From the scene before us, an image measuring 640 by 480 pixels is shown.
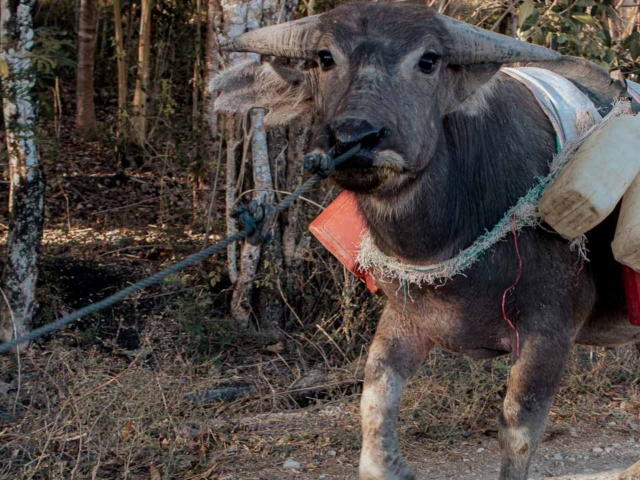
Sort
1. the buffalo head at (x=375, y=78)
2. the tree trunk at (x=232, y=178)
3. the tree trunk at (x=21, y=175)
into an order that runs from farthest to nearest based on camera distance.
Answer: the tree trunk at (x=232, y=178) < the tree trunk at (x=21, y=175) < the buffalo head at (x=375, y=78)

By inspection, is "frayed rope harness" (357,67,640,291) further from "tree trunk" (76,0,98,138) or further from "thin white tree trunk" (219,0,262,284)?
"tree trunk" (76,0,98,138)

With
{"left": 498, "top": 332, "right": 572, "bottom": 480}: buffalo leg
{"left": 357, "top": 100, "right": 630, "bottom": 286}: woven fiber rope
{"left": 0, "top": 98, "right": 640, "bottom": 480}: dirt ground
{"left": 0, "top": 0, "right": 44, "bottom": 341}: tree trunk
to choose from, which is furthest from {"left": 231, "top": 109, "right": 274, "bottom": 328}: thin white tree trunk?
Result: {"left": 498, "top": 332, "right": 572, "bottom": 480}: buffalo leg

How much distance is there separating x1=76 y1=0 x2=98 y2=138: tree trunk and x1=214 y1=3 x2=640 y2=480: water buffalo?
538 cm

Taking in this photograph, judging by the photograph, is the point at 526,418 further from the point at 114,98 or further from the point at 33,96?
the point at 114,98

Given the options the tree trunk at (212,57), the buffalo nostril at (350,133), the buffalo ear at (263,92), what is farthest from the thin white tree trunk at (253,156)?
the buffalo nostril at (350,133)

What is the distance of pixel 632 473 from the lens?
12.3ft

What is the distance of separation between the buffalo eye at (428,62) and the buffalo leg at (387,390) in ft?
3.08

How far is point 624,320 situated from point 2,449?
2474 millimetres

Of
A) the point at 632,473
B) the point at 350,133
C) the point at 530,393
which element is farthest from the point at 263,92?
the point at 632,473

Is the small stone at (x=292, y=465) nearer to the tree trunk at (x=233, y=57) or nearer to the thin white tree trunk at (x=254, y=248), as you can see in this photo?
the thin white tree trunk at (x=254, y=248)

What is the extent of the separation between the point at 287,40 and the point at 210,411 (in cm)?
192

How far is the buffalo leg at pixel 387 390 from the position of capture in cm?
304

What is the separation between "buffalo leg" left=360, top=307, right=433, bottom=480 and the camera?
9.98 feet

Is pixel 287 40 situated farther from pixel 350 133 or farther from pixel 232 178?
pixel 232 178
